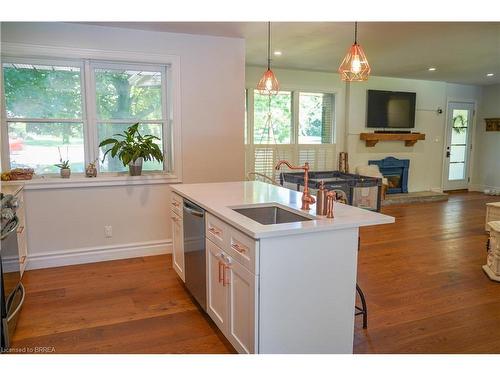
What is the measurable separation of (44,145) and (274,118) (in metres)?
3.91

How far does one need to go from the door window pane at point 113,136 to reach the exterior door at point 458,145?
6961 mm

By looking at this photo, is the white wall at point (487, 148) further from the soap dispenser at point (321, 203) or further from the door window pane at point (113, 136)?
the soap dispenser at point (321, 203)

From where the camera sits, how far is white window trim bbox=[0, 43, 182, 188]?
359 centimetres

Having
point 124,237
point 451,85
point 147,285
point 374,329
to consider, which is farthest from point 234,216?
point 451,85

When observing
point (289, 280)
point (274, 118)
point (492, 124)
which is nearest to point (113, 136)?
point (289, 280)

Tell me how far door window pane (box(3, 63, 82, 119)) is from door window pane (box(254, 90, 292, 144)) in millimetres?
3309

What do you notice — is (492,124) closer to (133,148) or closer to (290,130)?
(290,130)

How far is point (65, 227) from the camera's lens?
387cm

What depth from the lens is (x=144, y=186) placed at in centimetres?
413

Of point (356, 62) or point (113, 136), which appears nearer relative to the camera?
point (356, 62)

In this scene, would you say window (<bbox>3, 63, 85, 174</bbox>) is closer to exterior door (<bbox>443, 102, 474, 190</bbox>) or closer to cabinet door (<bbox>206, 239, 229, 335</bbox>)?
cabinet door (<bbox>206, 239, 229, 335</bbox>)

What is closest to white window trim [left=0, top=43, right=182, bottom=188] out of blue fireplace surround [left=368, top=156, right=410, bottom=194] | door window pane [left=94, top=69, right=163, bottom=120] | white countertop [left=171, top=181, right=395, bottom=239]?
door window pane [left=94, top=69, right=163, bottom=120]

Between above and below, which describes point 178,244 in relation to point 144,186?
below
